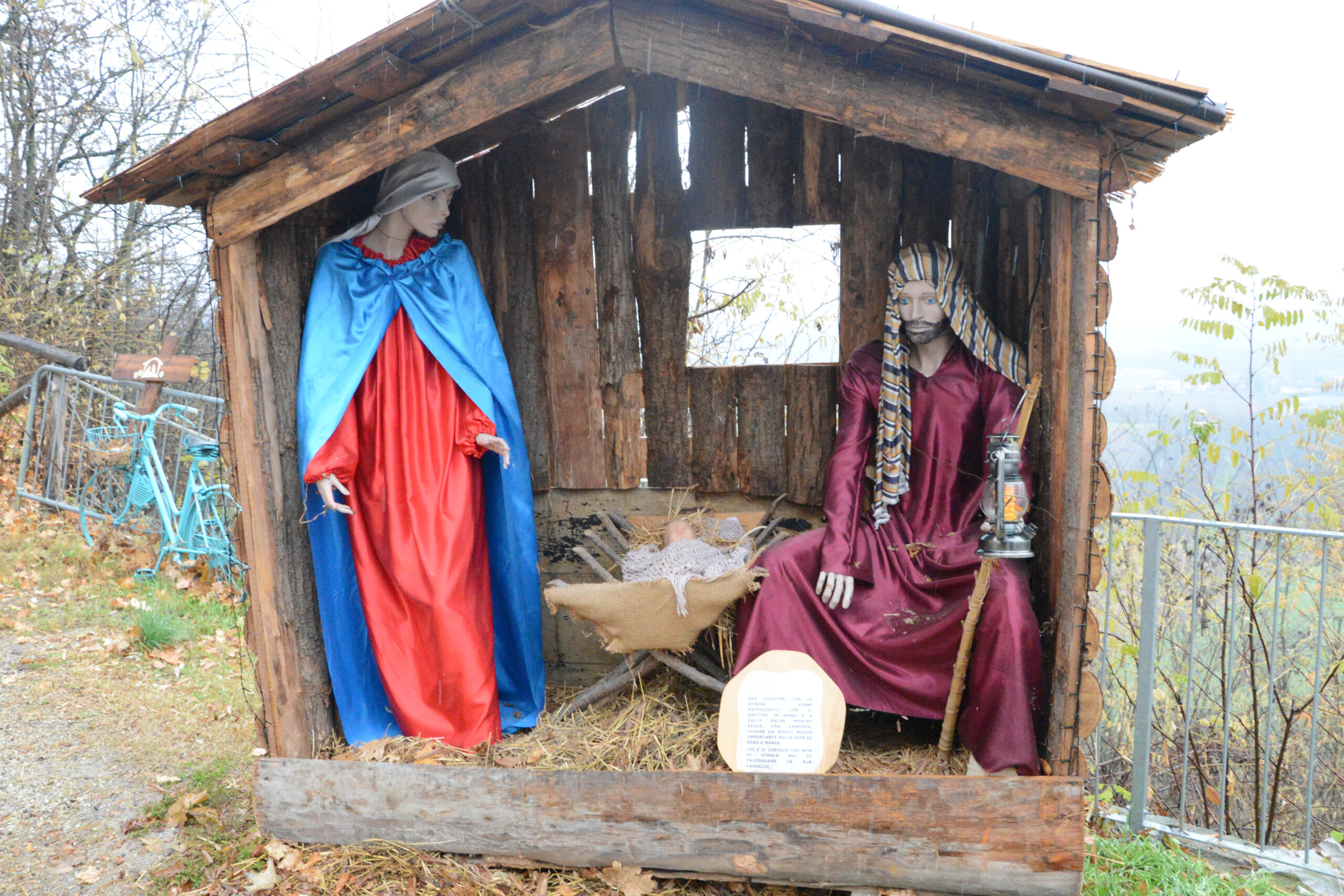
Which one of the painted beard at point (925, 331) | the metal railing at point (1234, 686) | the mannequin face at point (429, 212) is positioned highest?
the mannequin face at point (429, 212)

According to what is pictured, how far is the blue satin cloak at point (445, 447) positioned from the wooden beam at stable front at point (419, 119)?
40 centimetres

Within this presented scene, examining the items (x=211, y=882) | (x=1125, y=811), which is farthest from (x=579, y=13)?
(x=1125, y=811)

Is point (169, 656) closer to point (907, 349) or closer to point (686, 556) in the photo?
point (686, 556)

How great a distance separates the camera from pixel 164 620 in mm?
5367

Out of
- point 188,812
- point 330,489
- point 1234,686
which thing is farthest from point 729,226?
point 1234,686

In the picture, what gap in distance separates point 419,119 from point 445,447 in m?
1.23

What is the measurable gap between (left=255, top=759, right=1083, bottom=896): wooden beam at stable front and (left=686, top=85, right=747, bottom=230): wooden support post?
228 centimetres

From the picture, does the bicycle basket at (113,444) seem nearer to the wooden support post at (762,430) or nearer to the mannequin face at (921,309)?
the wooden support post at (762,430)

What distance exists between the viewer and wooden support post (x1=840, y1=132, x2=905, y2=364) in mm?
3750

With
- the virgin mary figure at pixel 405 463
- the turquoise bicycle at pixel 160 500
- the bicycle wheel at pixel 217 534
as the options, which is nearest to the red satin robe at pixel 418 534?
the virgin mary figure at pixel 405 463

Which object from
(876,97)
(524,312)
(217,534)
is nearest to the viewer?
(876,97)

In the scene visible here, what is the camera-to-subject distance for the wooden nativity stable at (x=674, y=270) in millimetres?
2715

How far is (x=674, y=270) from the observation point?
13.0 ft

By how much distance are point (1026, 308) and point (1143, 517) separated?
892 mm
